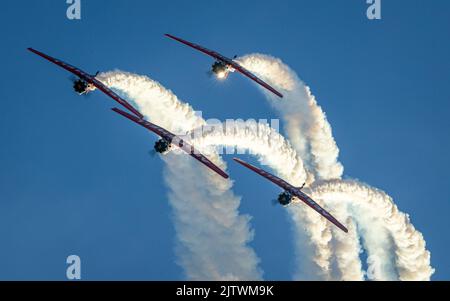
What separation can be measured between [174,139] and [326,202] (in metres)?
28.7

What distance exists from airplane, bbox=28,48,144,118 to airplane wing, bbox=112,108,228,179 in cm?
150

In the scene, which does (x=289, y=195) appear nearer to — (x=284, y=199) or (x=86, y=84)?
(x=284, y=199)

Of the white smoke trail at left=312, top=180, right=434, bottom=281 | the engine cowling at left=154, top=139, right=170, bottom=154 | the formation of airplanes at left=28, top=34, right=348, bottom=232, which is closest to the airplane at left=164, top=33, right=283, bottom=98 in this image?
the formation of airplanes at left=28, top=34, right=348, bottom=232

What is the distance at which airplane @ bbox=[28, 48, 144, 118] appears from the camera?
439ft

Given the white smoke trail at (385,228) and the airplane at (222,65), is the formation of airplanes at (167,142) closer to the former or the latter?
the white smoke trail at (385,228)

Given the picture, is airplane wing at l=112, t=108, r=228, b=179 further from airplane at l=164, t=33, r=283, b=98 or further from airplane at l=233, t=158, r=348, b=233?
airplane at l=164, t=33, r=283, b=98

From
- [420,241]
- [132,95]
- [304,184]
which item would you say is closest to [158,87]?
[132,95]

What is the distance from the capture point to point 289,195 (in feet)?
455

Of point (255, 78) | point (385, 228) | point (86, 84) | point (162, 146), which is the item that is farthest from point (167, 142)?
point (385, 228)

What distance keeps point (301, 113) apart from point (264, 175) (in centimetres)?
1921
